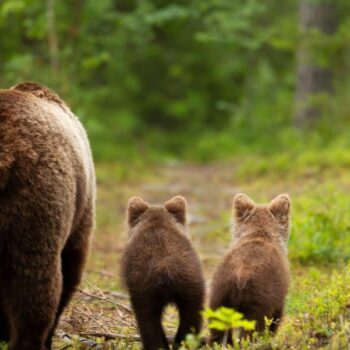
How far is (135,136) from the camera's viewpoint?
2291 cm

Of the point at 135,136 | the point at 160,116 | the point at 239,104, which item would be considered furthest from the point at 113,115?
the point at 239,104

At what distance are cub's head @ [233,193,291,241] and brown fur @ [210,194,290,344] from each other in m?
0.04

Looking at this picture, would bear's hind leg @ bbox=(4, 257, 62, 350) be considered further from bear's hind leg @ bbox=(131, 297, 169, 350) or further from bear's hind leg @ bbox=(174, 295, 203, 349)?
bear's hind leg @ bbox=(174, 295, 203, 349)

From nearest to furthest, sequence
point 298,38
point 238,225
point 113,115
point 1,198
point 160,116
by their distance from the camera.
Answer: point 1,198, point 238,225, point 298,38, point 113,115, point 160,116

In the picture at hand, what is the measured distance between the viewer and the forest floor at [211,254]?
570cm

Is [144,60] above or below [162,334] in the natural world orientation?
above

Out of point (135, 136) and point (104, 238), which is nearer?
point (104, 238)

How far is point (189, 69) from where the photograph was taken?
24.3 meters

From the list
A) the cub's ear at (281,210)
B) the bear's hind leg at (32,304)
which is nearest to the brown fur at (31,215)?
the bear's hind leg at (32,304)

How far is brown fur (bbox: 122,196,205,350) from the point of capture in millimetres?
5730

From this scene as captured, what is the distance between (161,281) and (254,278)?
65cm

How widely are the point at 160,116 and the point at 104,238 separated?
12.8 metres

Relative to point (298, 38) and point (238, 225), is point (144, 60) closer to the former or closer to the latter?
point (298, 38)

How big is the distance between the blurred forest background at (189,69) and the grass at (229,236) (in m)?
1.16
